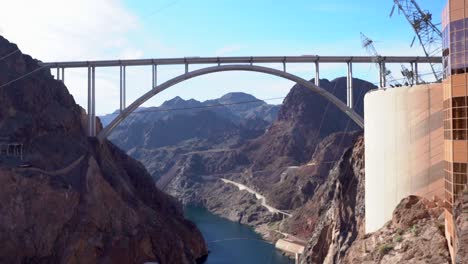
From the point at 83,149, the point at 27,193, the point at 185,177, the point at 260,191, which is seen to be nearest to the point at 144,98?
the point at 83,149

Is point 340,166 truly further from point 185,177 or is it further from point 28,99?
point 185,177

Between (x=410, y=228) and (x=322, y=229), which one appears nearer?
(x=410, y=228)

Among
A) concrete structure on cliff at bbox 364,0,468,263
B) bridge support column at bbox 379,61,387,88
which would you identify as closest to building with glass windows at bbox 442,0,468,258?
concrete structure on cliff at bbox 364,0,468,263

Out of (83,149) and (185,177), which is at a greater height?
(83,149)

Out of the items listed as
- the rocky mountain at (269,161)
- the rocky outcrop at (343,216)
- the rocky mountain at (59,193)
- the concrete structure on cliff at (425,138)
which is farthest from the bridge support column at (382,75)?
the rocky mountain at (269,161)

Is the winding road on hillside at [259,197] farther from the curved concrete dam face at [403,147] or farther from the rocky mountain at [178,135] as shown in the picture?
the curved concrete dam face at [403,147]

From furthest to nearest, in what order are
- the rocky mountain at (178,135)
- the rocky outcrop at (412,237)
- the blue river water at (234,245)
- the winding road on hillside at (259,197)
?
the rocky mountain at (178,135) < the winding road on hillside at (259,197) < the blue river water at (234,245) < the rocky outcrop at (412,237)

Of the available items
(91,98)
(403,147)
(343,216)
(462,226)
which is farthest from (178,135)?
(462,226)
